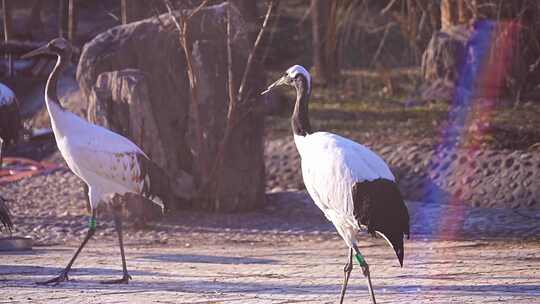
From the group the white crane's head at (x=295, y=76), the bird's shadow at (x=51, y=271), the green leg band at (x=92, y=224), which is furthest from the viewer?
the green leg band at (x=92, y=224)

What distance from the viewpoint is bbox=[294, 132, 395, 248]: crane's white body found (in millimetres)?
7895

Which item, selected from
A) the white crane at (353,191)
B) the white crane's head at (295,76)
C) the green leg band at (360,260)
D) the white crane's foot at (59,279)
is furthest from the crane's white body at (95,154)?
the green leg band at (360,260)

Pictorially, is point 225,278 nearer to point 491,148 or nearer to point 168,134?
point 168,134

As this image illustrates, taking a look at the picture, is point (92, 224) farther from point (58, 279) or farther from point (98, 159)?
point (58, 279)

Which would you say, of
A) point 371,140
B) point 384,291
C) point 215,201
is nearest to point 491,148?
point 371,140

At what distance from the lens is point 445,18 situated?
17.8 meters

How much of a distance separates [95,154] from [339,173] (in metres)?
2.64

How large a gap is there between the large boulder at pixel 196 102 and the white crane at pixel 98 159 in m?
2.18

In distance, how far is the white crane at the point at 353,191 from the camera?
7.64 m

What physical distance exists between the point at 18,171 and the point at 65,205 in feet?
7.06

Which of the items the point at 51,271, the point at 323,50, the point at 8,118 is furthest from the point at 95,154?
the point at 323,50

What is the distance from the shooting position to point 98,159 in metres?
9.77

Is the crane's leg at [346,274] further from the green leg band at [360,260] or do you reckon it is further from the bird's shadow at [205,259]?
the bird's shadow at [205,259]

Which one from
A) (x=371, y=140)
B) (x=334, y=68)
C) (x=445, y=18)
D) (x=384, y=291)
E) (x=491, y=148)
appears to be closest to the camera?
(x=384, y=291)
